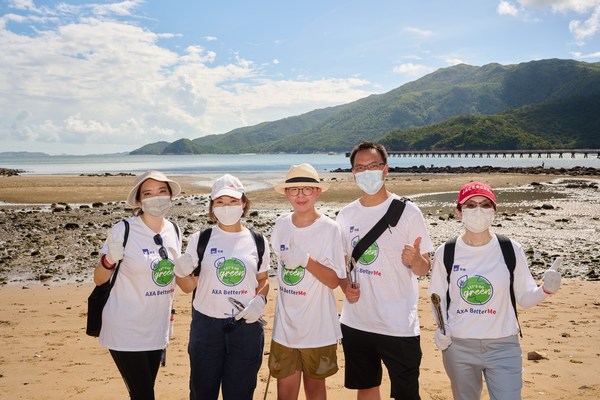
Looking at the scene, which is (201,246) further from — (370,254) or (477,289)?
(477,289)

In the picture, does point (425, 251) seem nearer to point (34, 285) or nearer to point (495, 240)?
point (495, 240)

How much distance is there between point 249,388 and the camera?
12.8 feet

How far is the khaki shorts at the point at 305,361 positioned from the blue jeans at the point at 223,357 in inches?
10.1

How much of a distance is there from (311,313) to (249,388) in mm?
809

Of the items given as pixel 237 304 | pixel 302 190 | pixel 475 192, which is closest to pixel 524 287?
pixel 475 192

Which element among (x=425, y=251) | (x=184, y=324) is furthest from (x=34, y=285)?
(x=425, y=251)

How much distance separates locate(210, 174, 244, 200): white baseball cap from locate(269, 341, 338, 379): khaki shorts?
138 centimetres

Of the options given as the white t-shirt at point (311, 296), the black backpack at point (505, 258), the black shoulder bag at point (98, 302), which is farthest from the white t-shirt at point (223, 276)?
the black backpack at point (505, 258)

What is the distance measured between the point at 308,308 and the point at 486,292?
4.77 feet

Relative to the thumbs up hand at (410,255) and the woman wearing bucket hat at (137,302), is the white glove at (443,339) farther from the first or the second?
the woman wearing bucket hat at (137,302)

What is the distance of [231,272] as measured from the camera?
3.87 meters

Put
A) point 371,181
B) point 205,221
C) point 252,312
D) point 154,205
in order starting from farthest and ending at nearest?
point 205,221
point 371,181
point 154,205
point 252,312

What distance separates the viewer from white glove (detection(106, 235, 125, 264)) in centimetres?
376

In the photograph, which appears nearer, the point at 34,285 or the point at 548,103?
the point at 34,285
